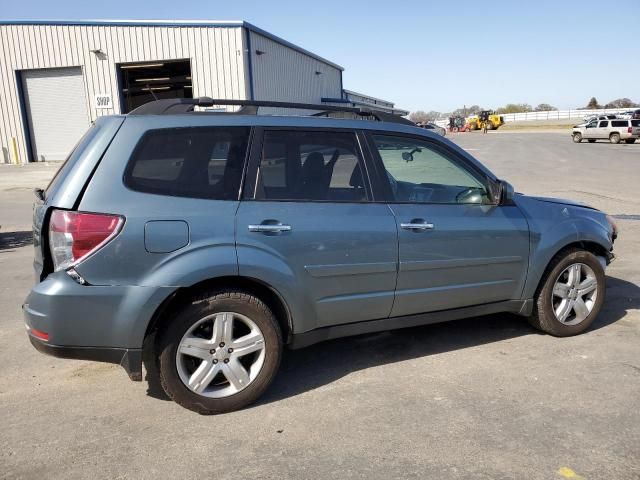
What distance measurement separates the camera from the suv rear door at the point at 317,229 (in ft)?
10.9

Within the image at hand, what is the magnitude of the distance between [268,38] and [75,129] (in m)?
10.1

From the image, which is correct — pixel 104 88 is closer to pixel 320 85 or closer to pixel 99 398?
pixel 320 85

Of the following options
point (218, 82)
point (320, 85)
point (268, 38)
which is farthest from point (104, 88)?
point (320, 85)

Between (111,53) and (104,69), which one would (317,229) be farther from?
(104,69)

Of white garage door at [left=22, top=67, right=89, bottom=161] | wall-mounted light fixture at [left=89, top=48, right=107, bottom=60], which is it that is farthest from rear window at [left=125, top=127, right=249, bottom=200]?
white garage door at [left=22, top=67, right=89, bottom=161]

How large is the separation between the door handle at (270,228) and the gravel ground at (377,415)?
1.13 m

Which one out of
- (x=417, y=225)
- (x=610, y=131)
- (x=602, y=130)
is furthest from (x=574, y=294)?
(x=602, y=130)

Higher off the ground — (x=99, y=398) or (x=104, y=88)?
(x=104, y=88)

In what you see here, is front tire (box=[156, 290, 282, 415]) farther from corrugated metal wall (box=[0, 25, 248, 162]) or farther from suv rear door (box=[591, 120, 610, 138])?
suv rear door (box=[591, 120, 610, 138])

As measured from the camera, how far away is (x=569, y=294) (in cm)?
446

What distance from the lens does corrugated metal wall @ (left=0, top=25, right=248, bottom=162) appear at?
2255 centimetres

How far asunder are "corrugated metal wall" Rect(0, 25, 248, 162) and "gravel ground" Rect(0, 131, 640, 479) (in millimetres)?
19720

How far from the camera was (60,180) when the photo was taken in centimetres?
323

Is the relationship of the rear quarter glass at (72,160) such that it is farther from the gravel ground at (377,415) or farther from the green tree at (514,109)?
the green tree at (514,109)
